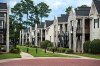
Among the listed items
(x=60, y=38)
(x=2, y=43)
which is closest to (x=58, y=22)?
(x=60, y=38)

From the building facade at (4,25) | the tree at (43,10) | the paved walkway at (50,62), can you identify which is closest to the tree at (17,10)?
the tree at (43,10)

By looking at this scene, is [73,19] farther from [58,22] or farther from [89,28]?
[58,22]

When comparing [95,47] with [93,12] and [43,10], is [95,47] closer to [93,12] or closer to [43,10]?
[93,12]

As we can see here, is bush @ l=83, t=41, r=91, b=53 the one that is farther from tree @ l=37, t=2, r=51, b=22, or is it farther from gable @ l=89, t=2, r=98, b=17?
tree @ l=37, t=2, r=51, b=22

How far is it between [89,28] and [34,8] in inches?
2313

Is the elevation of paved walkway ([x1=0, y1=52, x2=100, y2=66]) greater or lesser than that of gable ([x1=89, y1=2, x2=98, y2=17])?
lesser

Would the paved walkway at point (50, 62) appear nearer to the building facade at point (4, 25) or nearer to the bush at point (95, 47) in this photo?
the bush at point (95, 47)

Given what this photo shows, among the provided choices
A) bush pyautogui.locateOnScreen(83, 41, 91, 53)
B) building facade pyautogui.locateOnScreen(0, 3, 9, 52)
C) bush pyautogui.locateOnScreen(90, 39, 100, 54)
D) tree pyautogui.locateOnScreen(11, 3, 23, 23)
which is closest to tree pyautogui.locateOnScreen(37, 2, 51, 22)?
tree pyautogui.locateOnScreen(11, 3, 23, 23)

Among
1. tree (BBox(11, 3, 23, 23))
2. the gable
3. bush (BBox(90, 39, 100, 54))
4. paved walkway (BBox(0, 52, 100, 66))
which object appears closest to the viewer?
paved walkway (BBox(0, 52, 100, 66))

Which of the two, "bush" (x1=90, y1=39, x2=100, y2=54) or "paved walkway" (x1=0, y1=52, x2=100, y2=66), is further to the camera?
"bush" (x1=90, y1=39, x2=100, y2=54)

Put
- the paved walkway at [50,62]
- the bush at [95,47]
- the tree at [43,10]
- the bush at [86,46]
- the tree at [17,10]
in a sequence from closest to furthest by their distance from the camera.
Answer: the paved walkway at [50,62]
the bush at [95,47]
the bush at [86,46]
the tree at [17,10]
the tree at [43,10]

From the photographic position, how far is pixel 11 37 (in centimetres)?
8650

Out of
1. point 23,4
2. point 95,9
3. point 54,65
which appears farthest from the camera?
point 23,4

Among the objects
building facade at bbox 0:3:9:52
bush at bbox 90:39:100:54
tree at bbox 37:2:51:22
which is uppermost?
tree at bbox 37:2:51:22
